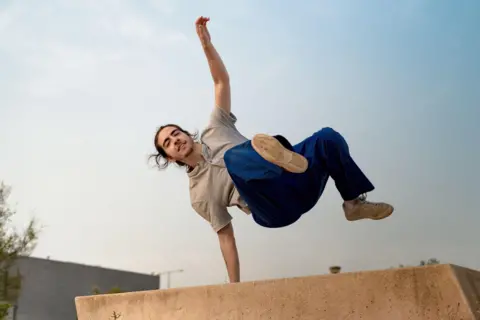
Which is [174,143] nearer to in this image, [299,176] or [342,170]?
[299,176]

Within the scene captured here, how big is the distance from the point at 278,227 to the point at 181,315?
628 mm

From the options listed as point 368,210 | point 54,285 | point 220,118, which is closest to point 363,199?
point 368,210

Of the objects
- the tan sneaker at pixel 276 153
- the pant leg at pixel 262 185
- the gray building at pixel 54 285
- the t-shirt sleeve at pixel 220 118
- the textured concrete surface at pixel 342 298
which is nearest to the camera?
the textured concrete surface at pixel 342 298

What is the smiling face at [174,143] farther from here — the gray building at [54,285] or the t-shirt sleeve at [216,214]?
the gray building at [54,285]

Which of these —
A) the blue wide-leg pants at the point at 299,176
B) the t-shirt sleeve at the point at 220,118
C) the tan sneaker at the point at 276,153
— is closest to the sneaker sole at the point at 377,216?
the blue wide-leg pants at the point at 299,176

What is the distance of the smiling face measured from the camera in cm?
304

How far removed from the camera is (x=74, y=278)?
1471 centimetres

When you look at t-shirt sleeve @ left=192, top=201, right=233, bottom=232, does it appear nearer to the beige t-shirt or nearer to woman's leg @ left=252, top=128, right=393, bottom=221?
the beige t-shirt

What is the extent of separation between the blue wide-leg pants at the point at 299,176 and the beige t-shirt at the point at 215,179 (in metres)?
0.27

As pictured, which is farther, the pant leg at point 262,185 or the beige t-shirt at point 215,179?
the beige t-shirt at point 215,179

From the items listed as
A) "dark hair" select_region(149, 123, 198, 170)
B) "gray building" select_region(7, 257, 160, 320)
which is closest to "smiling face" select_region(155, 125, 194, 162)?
"dark hair" select_region(149, 123, 198, 170)

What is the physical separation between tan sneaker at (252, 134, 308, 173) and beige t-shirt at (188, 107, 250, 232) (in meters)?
0.56

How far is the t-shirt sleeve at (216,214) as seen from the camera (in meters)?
3.05

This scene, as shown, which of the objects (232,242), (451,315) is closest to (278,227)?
(232,242)
